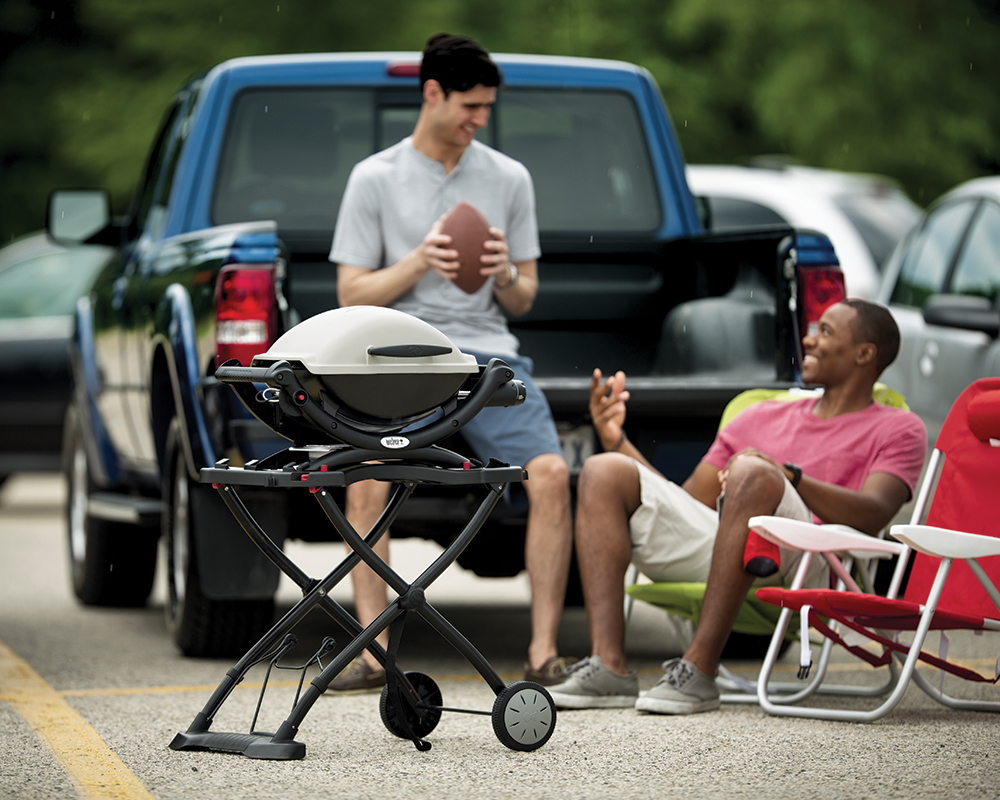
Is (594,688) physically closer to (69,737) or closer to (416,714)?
(416,714)

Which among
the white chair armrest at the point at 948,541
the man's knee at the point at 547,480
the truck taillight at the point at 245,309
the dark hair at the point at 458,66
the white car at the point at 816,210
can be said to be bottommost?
the white car at the point at 816,210

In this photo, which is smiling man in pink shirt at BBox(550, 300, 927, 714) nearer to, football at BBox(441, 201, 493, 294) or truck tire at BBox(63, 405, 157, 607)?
football at BBox(441, 201, 493, 294)

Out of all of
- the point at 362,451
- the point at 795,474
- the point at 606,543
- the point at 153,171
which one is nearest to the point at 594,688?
the point at 606,543

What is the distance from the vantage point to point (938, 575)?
17.0 ft

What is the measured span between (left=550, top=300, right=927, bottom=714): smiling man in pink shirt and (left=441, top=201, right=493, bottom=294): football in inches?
20.9

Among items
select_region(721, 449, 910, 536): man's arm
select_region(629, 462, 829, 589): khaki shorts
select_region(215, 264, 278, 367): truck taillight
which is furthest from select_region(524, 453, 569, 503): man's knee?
select_region(215, 264, 278, 367): truck taillight

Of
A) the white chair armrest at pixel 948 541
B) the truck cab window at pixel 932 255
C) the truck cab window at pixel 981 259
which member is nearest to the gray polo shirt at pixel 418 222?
the white chair armrest at pixel 948 541

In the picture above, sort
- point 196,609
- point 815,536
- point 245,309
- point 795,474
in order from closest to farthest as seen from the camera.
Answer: point 815,536
point 795,474
point 245,309
point 196,609

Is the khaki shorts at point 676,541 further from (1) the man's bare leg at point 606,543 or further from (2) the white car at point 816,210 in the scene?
(2) the white car at point 816,210

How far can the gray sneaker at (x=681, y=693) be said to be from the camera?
17.9ft

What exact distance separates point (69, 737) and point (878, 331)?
2.68 m

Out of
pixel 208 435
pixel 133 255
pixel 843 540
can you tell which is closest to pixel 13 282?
pixel 133 255

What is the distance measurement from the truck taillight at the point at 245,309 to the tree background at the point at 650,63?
13.7 metres

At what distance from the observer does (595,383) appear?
234 inches
